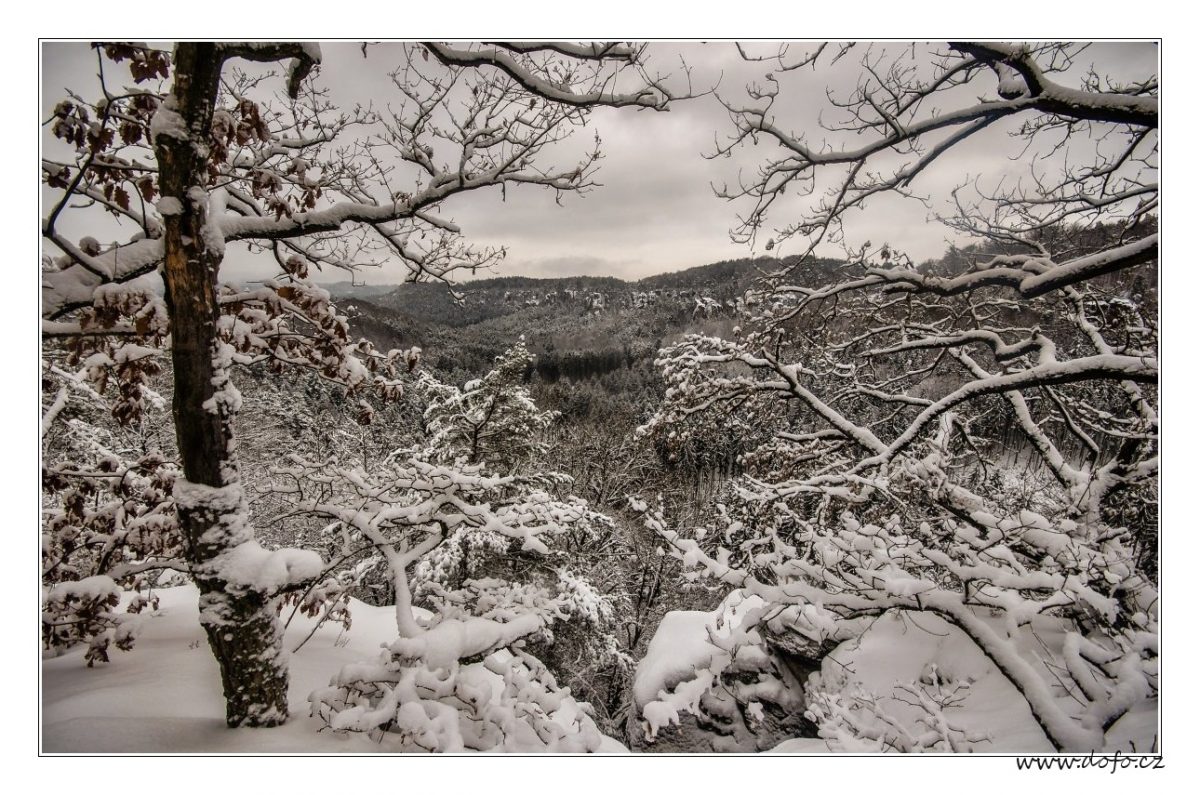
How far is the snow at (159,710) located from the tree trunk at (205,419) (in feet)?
0.45

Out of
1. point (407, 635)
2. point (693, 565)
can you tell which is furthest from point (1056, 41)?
point (407, 635)

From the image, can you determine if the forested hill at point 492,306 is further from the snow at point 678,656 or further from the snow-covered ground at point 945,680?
the snow at point 678,656

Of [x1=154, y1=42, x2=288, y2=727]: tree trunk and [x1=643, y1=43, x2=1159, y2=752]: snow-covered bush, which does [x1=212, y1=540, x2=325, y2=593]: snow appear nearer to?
[x1=154, y1=42, x2=288, y2=727]: tree trunk

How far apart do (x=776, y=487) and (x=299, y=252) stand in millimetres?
4024

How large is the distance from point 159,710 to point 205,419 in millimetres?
1733

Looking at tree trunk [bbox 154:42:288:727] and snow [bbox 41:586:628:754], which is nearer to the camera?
tree trunk [bbox 154:42:288:727]

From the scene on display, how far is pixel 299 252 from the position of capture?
10.2 ft

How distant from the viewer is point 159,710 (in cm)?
260

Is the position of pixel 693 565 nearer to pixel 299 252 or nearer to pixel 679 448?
pixel 679 448

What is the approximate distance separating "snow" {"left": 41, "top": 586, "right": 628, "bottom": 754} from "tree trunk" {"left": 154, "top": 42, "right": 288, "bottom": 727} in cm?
14

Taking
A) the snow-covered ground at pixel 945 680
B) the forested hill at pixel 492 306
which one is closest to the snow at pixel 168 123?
the forested hill at pixel 492 306

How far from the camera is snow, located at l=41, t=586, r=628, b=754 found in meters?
2.46

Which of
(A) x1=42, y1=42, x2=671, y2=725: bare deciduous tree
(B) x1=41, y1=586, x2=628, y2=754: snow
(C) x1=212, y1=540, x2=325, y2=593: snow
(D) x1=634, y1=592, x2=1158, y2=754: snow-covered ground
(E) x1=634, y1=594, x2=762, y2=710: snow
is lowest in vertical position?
(E) x1=634, y1=594, x2=762, y2=710: snow

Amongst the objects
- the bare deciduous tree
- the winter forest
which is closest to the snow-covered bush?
the winter forest
